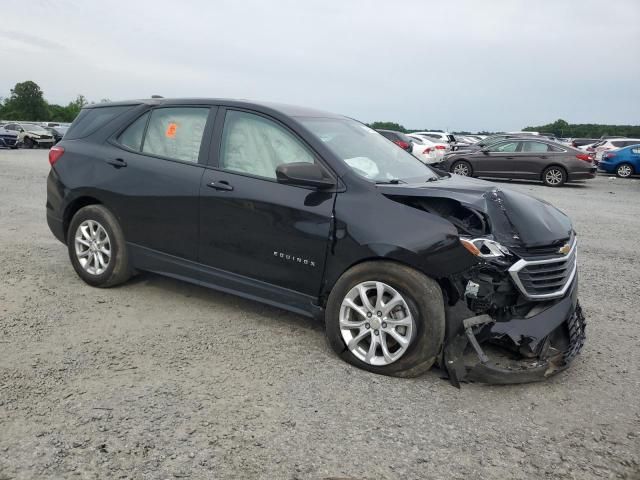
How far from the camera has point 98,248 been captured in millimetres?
4754

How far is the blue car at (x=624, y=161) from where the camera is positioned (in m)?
20.8

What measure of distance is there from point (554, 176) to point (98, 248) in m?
15.3

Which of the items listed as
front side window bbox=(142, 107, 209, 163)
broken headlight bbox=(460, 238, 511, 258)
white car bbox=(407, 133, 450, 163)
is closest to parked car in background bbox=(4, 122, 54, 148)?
white car bbox=(407, 133, 450, 163)

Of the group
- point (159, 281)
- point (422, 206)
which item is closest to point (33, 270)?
point (159, 281)

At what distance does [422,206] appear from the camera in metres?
3.44

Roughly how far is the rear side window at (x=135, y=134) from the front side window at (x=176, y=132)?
64mm

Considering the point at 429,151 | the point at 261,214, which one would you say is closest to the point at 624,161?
the point at 429,151

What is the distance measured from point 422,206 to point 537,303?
97 cm

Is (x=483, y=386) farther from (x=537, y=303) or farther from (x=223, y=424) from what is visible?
(x=223, y=424)

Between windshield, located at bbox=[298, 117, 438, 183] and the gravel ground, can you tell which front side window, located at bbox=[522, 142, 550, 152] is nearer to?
the gravel ground

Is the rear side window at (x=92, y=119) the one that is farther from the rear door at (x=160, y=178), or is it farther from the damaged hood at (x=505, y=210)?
the damaged hood at (x=505, y=210)

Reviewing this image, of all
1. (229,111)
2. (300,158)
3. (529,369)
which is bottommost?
(529,369)

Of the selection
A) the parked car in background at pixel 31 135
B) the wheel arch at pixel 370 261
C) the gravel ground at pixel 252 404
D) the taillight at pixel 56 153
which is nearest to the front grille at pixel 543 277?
the wheel arch at pixel 370 261

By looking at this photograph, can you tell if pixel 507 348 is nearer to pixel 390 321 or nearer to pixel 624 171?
pixel 390 321
